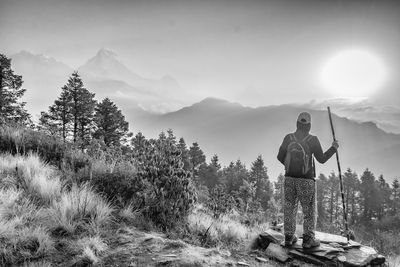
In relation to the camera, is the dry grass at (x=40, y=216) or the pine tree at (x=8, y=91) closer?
the dry grass at (x=40, y=216)

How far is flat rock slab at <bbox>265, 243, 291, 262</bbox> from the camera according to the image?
203 inches

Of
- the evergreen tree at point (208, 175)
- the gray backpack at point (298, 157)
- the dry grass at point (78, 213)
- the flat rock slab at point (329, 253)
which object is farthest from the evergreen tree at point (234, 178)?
the dry grass at point (78, 213)

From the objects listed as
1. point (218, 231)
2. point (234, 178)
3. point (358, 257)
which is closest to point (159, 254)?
point (218, 231)

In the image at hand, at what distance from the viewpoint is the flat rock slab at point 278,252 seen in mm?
5155

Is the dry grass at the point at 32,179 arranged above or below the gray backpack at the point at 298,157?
below

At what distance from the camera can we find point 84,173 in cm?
629

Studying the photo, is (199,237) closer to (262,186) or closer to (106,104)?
(106,104)

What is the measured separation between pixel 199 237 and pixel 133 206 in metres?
1.43

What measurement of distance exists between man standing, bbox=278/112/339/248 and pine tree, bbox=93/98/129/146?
29407 millimetres

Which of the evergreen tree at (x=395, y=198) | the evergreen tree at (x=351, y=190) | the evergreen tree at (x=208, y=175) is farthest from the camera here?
the evergreen tree at (x=351, y=190)

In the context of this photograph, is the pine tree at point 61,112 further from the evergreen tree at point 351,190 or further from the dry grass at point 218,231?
Answer: the evergreen tree at point 351,190

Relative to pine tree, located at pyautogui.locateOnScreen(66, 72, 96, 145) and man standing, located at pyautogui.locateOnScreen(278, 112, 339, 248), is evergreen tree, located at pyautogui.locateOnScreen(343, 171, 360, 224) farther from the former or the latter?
man standing, located at pyautogui.locateOnScreen(278, 112, 339, 248)

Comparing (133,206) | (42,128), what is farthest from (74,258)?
(42,128)

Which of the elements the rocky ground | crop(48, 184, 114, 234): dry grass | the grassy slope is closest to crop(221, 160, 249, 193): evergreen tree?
the grassy slope
